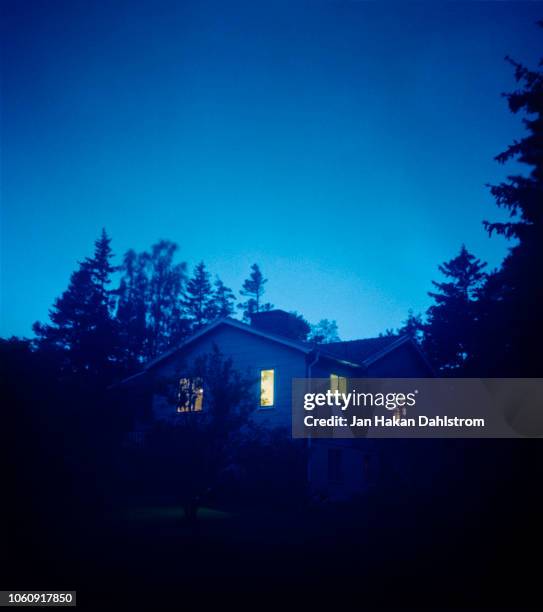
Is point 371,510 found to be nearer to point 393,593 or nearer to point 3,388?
point 393,593

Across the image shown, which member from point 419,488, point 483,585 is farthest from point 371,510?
point 483,585

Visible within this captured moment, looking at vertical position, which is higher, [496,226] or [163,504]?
[496,226]

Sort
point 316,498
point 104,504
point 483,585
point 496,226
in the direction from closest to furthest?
point 483,585
point 104,504
point 496,226
point 316,498

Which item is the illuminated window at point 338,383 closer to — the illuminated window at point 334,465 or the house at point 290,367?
the house at point 290,367

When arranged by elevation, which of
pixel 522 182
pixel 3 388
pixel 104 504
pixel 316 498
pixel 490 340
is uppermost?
pixel 522 182

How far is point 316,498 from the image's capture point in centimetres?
1961

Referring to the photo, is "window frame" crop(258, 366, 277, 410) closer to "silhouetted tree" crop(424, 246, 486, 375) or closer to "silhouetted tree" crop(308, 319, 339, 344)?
"silhouetted tree" crop(424, 246, 486, 375)

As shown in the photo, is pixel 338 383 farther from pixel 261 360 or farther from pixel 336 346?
pixel 336 346

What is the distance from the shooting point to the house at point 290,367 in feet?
67.9

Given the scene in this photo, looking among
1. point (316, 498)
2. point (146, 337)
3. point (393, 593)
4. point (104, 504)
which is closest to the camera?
point (393, 593)

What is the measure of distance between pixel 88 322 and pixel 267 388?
23860mm

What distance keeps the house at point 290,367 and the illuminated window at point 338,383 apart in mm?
48

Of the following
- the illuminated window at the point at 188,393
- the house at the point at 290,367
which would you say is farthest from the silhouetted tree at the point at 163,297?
the illuminated window at the point at 188,393

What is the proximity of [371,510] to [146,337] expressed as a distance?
3061 cm
